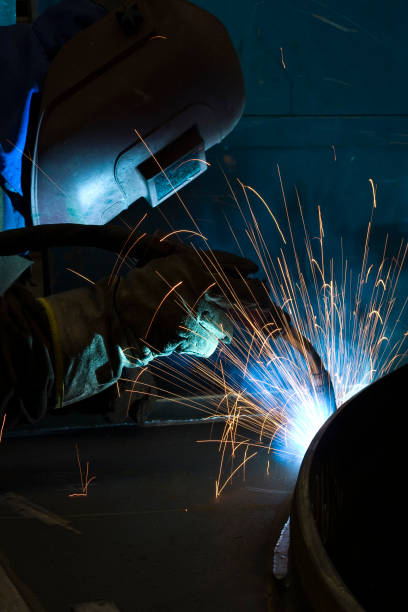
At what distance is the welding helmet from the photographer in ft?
5.08

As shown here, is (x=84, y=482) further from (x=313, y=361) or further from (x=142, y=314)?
(x=313, y=361)

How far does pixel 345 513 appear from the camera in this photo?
120 centimetres

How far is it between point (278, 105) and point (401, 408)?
1.39m

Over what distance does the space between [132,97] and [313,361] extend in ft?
2.86

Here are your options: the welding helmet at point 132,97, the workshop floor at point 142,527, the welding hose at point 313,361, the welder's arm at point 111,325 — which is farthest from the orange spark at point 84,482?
the welding helmet at point 132,97

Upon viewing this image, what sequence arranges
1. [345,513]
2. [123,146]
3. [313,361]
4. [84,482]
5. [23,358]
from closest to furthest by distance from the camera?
[23,358], [345,513], [84,482], [313,361], [123,146]

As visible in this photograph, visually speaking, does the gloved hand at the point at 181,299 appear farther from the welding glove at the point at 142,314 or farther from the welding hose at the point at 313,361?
the welding hose at the point at 313,361

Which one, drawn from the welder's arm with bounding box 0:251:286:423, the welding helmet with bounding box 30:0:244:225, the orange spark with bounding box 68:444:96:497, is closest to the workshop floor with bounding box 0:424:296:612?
the orange spark with bounding box 68:444:96:497

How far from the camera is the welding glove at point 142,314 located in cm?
116

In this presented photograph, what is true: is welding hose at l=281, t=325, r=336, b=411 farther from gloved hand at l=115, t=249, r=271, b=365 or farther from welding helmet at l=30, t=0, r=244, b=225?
welding helmet at l=30, t=0, r=244, b=225

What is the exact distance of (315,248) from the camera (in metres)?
2.31

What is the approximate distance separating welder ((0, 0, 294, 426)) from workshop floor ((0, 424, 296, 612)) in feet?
0.83

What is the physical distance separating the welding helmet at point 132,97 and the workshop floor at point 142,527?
2.60 feet

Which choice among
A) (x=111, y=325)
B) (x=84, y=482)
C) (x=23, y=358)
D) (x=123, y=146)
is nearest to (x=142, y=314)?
(x=111, y=325)
